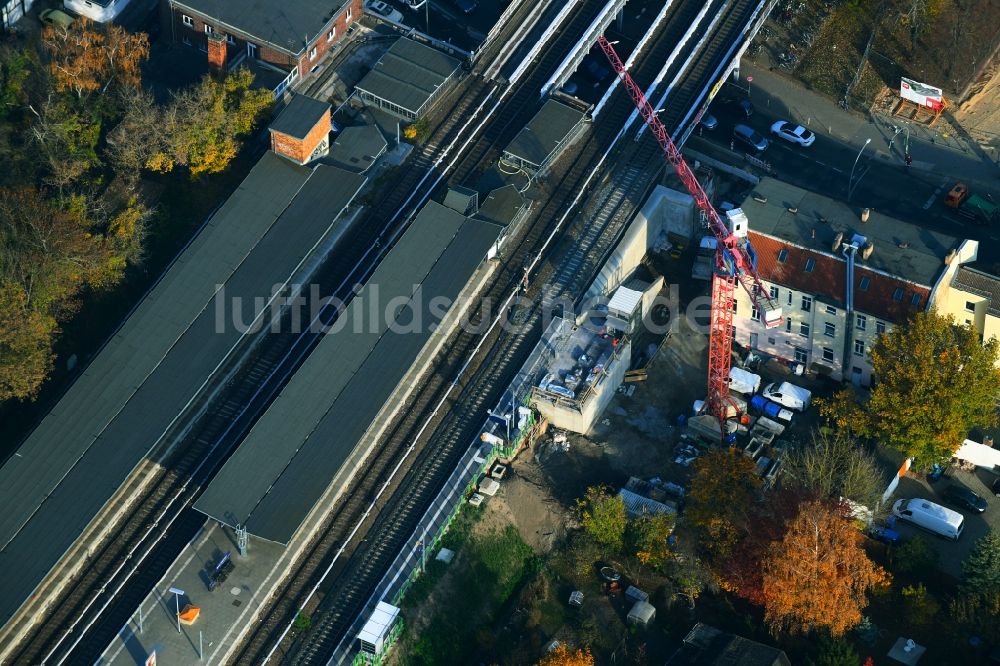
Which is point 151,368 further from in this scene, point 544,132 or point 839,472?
point 839,472

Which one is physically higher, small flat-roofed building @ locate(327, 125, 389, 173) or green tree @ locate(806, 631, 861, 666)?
small flat-roofed building @ locate(327, 125, 389, 173)

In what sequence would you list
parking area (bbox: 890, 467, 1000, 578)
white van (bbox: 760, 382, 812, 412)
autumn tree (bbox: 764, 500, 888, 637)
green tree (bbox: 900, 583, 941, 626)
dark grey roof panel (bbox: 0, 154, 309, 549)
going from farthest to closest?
white van (bbox: 760, 382, 812, 412), parking area (bbox: 890, 467, 1000, 578), dark grey roof panel (bbox: 0, 154, 309, 549), green tree (bbox: 900, 583, 941, 626), autumn tree (bbox: 764, 500, 888, 637)

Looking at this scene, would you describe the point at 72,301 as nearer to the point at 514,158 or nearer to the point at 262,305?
the point at 262,305

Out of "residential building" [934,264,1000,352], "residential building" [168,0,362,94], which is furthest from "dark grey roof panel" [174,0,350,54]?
"residential building" [934,264,1000,352]

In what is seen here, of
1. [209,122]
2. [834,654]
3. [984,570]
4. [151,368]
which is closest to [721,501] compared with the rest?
[834,654]

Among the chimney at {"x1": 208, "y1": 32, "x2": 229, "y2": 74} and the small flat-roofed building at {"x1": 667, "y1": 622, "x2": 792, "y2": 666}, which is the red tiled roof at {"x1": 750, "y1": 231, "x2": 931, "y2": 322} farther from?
the chimney at {"x1": 208, "y1": 32, "x2": 229, "y2": 74}
